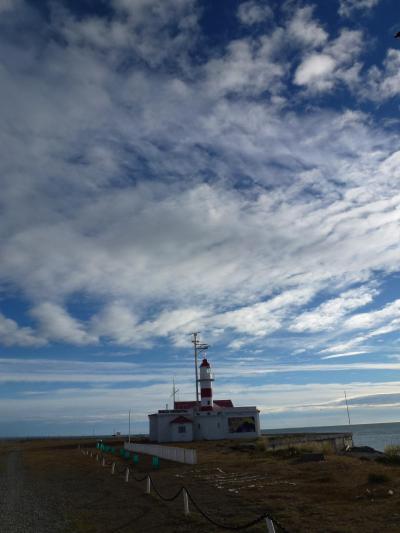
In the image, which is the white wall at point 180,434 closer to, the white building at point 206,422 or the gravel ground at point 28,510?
the white building at point 206,422

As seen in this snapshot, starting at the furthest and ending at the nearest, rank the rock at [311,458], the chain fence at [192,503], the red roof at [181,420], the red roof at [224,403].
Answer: the red roof at [224,403] → the red roof at [181,420] → the rock at [311,458] → the chain fence at [192,503]

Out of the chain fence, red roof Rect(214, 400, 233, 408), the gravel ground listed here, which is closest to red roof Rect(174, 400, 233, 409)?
red roof Rect(214, 400, 233, 408)

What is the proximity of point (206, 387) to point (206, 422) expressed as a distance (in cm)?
426

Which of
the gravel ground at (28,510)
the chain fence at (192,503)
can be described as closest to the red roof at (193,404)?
the chain fence at (192,503)

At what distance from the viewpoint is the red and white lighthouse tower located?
58625 mm

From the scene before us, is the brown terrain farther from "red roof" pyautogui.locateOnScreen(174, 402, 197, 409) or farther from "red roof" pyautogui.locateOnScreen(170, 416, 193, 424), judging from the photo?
"red roof" pyautogui.locateOnScreen(174, 402, 197, 409)

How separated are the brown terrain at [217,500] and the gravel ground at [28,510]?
3 cm

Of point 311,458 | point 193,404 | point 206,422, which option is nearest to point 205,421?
point 206,422

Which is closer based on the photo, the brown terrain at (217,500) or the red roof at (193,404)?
the brown terrain at (217,500)

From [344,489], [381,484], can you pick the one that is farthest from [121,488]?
[381,484]

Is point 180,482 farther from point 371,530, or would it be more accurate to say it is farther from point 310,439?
point 310,439

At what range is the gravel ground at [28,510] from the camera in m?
14.1

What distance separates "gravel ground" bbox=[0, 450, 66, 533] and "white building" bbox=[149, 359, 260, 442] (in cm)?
3206

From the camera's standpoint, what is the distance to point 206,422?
189ft
